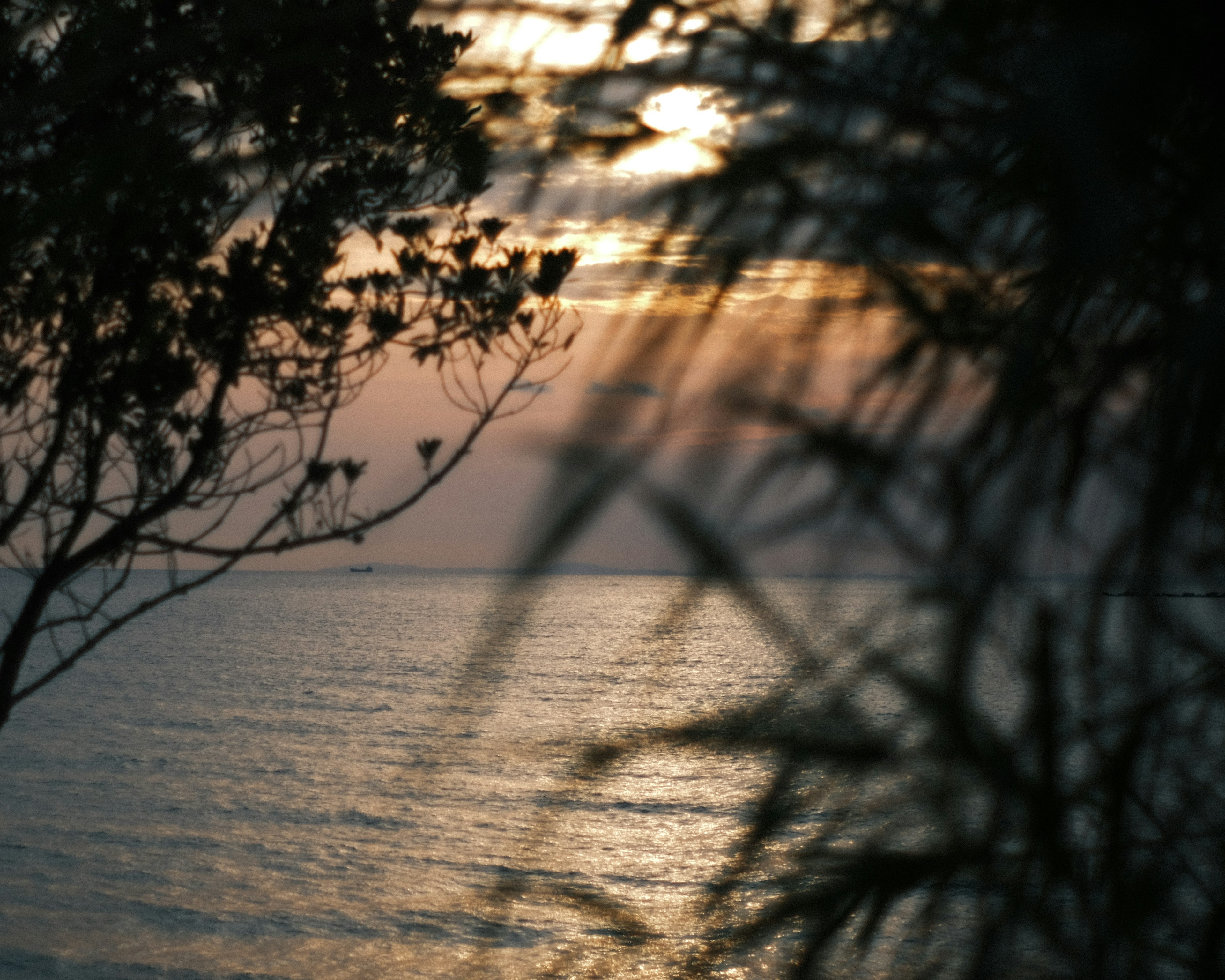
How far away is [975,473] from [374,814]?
2297cm

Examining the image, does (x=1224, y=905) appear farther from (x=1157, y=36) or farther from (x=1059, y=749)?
(x=1157, y=36)

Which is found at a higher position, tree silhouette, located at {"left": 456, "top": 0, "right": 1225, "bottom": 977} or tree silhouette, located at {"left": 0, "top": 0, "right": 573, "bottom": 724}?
tree silhouette, located at {"left": 0, "top": 0, "right": 573, "bottom": 724}

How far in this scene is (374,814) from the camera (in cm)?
2164

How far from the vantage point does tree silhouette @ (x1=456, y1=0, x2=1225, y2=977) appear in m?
0.58

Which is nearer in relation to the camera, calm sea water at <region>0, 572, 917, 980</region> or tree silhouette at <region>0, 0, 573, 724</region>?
calm sea water at <region>0, 572, 917, 980</region>

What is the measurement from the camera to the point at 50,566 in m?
4.49

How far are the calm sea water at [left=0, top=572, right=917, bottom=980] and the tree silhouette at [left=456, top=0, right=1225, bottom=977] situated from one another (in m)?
0.06

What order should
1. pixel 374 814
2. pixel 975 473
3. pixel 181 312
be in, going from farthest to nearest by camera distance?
pixel 374 814 → pixel 181 312 → pixel 975 473

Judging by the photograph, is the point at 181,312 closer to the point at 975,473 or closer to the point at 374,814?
the point at 975,473

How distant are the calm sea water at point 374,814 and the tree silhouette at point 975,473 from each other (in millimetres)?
55

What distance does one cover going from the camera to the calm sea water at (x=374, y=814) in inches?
23.4

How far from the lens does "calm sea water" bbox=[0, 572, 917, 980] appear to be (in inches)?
23.4

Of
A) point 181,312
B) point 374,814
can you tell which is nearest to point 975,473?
point 181,312

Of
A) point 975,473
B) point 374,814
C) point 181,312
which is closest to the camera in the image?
point 975,473
